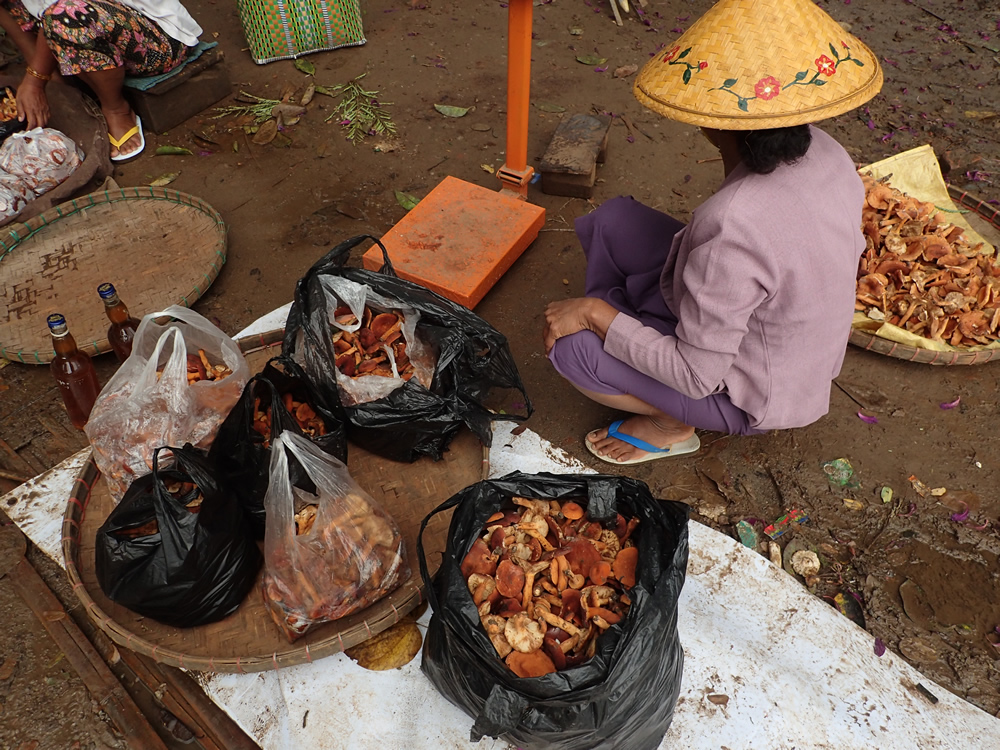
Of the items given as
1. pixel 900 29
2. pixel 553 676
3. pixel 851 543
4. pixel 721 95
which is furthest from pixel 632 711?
pixel 900 29

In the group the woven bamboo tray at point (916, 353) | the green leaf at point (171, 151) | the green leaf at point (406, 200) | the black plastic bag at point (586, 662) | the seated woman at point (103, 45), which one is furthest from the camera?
the green leaf at point (171, 151)

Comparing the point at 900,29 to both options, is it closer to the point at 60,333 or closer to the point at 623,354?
the point at 623,354

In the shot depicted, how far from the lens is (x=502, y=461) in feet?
7.87

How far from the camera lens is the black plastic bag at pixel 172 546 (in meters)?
1.64

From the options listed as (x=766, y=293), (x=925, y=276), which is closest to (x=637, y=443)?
(x=766, y=293)

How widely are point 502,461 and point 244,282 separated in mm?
1587

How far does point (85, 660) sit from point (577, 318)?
1756 millimetres

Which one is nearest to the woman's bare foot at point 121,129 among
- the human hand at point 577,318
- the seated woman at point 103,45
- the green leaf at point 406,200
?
the seated woman at point 103,45

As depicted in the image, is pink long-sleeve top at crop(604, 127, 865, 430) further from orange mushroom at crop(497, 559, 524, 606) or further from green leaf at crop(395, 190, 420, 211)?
green leaf at crop(395, 190, 420, 211)

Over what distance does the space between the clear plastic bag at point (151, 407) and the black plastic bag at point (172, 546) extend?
0.20 m

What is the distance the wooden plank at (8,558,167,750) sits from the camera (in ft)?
6.26

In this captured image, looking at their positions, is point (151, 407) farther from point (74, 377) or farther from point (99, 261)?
point (99, 261)

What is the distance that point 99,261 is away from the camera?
10.1ft

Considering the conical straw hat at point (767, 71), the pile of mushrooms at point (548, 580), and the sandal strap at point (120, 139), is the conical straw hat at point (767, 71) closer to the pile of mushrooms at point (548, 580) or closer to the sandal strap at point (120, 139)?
the pile of mushrooms at point (548, 580)
